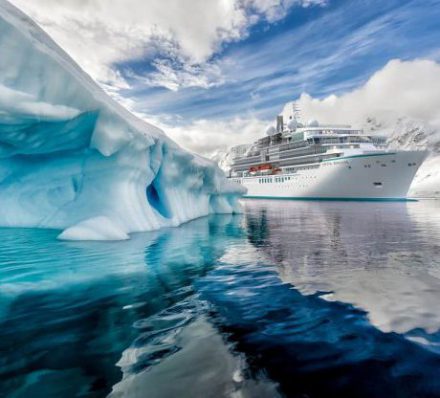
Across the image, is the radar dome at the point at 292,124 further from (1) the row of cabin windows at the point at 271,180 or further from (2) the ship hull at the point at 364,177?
(2) the ship hull at the point at 364,177

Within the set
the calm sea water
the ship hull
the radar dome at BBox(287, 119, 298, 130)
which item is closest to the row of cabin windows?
the ship hull

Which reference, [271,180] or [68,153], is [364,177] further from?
[68,153]

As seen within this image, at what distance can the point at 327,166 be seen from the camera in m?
34.1

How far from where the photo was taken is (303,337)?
280 cm

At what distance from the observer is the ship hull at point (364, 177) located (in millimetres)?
30266

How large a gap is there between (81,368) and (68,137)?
7.93m

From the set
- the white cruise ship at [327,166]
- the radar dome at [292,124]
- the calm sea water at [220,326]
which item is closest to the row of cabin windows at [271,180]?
the white cruise ship at [327,166]

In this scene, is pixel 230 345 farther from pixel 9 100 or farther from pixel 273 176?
pixel 273 176

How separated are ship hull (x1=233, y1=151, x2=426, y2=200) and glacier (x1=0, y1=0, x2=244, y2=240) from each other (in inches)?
967

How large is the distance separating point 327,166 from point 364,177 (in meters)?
4.33

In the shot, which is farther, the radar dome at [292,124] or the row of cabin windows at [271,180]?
the radar dome at [292,124]

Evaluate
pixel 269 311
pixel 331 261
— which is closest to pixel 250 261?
pixel 331 261

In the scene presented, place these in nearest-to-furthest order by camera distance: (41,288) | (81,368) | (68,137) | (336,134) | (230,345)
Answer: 1. (81,368)
2. (230,345)
3. (41,288)
4. (68,137)
5. (336,134)

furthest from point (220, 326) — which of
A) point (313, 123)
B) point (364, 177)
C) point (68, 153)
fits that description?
point (313, 123)
